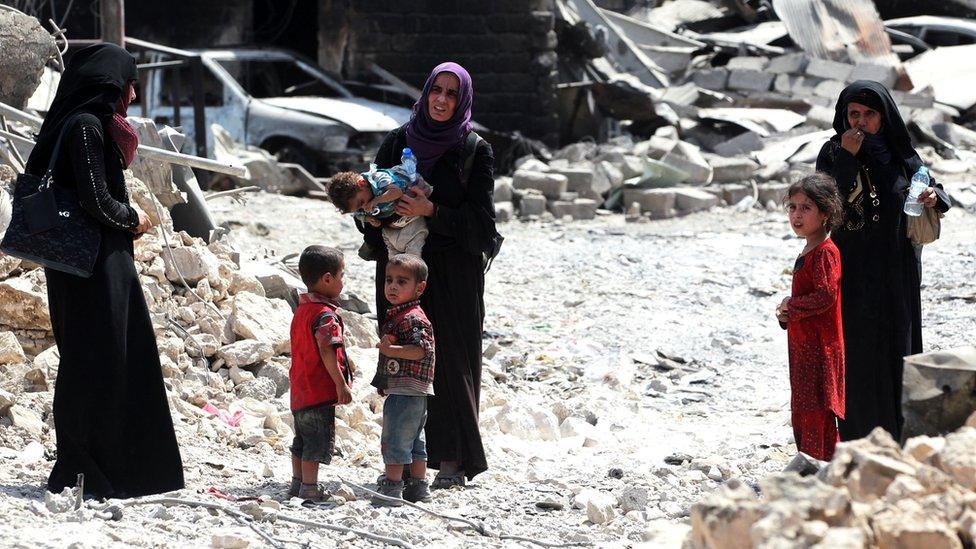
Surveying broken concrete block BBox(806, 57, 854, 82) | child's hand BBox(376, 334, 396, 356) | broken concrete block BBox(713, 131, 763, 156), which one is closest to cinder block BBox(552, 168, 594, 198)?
broken concrete block BBox(713, 131, 763, 156)

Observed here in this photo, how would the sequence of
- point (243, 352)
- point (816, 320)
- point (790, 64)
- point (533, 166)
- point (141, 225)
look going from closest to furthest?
point (141, 225), point (816, 320), point (243, 352), point (533, 166), point (790, 64)

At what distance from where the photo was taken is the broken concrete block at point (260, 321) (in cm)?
584

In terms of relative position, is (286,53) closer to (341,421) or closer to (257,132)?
(257,132)

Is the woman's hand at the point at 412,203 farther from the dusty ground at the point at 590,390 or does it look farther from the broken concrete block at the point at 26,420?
the broken concrete block at the point at 26,420

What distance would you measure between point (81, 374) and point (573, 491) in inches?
68.7

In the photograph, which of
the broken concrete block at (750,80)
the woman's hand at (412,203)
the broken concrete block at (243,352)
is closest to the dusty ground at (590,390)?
the broken concrete block at (243,352)

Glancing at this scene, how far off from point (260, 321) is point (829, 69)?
460 inches

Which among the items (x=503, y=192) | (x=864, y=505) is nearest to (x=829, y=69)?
(x=503, y=192)

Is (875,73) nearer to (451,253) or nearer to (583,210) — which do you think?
(583,210)

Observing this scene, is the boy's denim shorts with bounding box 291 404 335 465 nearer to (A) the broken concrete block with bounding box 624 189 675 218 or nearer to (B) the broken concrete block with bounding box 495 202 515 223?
(B) the broken concrete block with bounding box 495 202 515 223

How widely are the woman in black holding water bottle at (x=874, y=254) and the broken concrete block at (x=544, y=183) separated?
741 cm

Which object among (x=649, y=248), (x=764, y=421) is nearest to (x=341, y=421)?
(x=764, y=421)

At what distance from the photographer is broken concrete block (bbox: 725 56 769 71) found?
54.7ft

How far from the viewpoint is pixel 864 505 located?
285 centimetres
